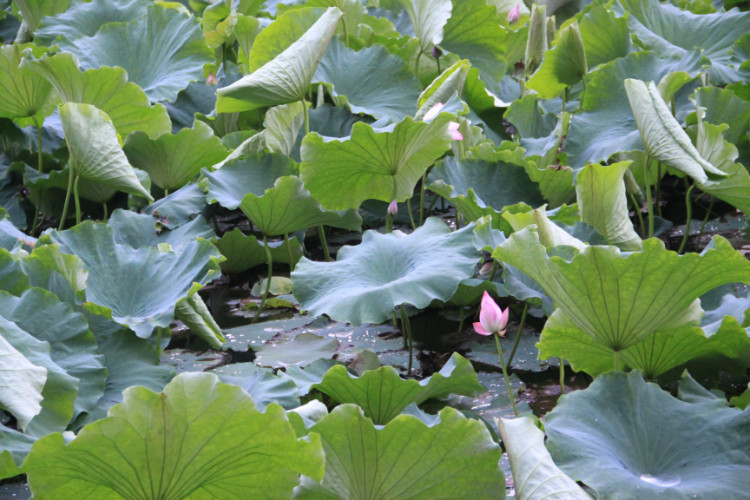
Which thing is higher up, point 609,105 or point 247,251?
point 609,105

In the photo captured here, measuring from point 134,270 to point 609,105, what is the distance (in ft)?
4.29

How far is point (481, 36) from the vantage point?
2.70m

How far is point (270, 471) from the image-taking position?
3.42 ft

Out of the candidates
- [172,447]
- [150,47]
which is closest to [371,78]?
[150,47]

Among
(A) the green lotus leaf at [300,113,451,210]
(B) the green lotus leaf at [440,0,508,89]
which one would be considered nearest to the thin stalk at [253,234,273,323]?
(A) the green lotus leaf at [300,113,451,210]

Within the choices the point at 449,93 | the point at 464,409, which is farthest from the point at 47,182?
the point at 464,409

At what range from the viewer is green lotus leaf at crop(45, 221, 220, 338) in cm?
156

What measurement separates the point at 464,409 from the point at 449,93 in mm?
894

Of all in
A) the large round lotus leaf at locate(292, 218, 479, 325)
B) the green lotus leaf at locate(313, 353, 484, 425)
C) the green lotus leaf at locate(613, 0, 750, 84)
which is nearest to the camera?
the green lotus leaf at locate(313, 353, 484, 425)

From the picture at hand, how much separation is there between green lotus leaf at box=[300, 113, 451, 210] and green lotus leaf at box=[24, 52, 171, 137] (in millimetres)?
616

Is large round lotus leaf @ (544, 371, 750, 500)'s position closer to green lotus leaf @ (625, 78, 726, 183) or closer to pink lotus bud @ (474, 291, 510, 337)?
pink lotus bud @ (474, 291, 510, 337)

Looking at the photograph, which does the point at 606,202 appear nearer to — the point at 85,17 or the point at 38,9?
the point at 85,17

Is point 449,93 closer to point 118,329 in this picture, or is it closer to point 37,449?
point 118,329

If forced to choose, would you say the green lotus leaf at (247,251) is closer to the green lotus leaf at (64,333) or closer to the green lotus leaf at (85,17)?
the green lotus leaf at (64,333)
